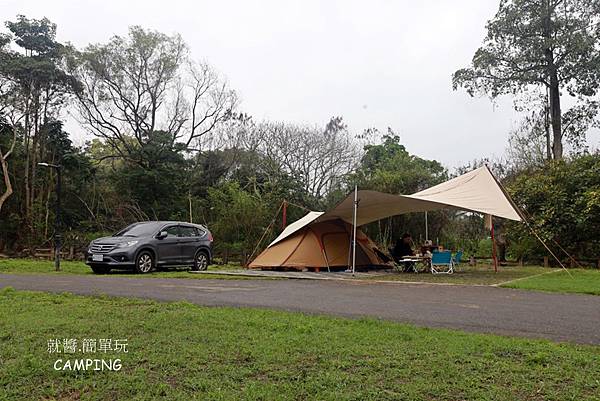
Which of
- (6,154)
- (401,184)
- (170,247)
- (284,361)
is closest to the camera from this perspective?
(284,361)

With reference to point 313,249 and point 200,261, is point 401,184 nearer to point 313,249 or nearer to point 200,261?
point 313,249

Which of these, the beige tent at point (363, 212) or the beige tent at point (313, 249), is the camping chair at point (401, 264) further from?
the beige tent at point (313, 249)

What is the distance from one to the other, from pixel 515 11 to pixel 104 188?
2026 cm

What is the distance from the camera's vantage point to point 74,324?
5.10m

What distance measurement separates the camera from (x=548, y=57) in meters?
22.3

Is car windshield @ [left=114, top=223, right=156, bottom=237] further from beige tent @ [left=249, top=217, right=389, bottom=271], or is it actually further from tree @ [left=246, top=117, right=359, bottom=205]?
tree @ [left=246, top=117, right=359, bottom=205]

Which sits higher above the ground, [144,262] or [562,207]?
[562,207]

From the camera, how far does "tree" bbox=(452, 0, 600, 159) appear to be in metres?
21.5

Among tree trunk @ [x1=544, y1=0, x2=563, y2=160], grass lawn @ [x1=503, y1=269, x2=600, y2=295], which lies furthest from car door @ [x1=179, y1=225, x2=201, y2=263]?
tree trunk @ [x1=544, y1=0, x2=563, y2=160]

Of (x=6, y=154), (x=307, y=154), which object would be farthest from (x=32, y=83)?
(x=307, y=154)

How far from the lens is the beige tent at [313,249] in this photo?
15445mm

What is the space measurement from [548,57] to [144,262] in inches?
710

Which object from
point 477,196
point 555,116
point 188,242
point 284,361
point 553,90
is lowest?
point 284,361

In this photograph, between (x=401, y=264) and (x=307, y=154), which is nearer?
(x=401, y=264)
